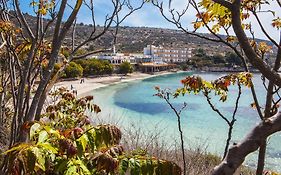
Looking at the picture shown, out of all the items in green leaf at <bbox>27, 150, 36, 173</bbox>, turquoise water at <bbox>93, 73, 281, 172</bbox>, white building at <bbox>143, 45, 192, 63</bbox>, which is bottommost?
turquoise water at <bbox>93, 73, 281, 172</bbox>

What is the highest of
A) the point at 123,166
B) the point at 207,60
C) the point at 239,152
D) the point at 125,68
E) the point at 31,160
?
the point at 239,152

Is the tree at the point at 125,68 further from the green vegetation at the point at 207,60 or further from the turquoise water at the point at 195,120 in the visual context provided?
the turquoise water at the point at 195,120

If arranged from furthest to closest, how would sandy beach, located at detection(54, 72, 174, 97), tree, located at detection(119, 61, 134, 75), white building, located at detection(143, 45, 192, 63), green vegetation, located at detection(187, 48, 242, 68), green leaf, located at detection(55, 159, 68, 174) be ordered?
white building, located at detection(143, 45, 192, 63) < green vegetation, located at detection(187, 48, 242, 68) < tree, located at detection(119, 61, 134, 75) < sandy beach, located at detection(54, 72, 174, 97) < green leaf, located at detection(55, 159, 68, 174)

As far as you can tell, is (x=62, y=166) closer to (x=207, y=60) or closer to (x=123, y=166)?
(x=123, y=166)

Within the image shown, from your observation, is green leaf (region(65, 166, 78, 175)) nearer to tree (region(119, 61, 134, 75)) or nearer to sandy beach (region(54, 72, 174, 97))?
sandy beach (region(54, 72, 174, 97))

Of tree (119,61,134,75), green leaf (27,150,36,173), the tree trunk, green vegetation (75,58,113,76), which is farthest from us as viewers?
tree (119,61,134,75)

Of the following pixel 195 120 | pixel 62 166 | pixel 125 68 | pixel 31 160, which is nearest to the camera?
pixel 31 160

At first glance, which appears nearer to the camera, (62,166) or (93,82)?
(62,166)

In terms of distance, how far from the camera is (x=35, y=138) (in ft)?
7.16

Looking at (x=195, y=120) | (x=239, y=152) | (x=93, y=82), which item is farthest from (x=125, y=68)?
(x=239, y=152)

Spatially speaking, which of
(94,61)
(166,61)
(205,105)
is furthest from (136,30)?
(205,105)

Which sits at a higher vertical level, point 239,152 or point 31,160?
point 239,152

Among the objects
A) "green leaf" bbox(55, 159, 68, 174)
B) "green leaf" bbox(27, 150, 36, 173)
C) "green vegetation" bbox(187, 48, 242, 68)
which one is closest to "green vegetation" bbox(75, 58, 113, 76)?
"green vegetation" bbox(187, 48, 242, 68)

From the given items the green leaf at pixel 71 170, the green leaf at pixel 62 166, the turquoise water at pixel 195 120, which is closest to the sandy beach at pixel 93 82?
the turquoise water at pixel 195 120
